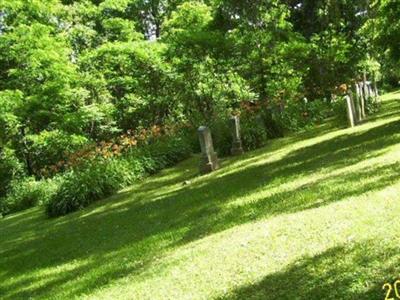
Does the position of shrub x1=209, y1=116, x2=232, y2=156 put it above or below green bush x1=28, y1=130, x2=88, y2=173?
below

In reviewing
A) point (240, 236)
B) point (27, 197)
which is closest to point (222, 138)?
point (27, 197)

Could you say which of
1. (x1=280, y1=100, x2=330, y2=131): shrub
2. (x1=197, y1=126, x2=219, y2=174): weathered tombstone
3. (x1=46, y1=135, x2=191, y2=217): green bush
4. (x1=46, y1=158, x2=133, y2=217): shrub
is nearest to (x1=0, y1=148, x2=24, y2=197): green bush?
(x1=46, y1=135, x2=191, y2=217): green bush

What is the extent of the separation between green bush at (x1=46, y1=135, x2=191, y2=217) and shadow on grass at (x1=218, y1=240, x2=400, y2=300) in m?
9.73

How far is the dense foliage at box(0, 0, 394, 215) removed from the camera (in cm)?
1922

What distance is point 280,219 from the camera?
757cm

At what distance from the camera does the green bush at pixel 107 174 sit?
14422mm

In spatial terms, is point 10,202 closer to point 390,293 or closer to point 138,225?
point 138,225

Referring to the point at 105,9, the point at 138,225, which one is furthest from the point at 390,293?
the point at 105,9

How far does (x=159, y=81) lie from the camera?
942 inches

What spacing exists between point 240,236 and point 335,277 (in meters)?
2.37

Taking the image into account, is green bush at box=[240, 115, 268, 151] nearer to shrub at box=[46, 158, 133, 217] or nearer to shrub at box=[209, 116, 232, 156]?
shrub at box=[209, 116, 232, 156]

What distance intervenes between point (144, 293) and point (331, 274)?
85.9 inches

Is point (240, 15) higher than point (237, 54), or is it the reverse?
point (240, 15)

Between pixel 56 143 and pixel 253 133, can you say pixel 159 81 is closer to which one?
pixel 56 143
